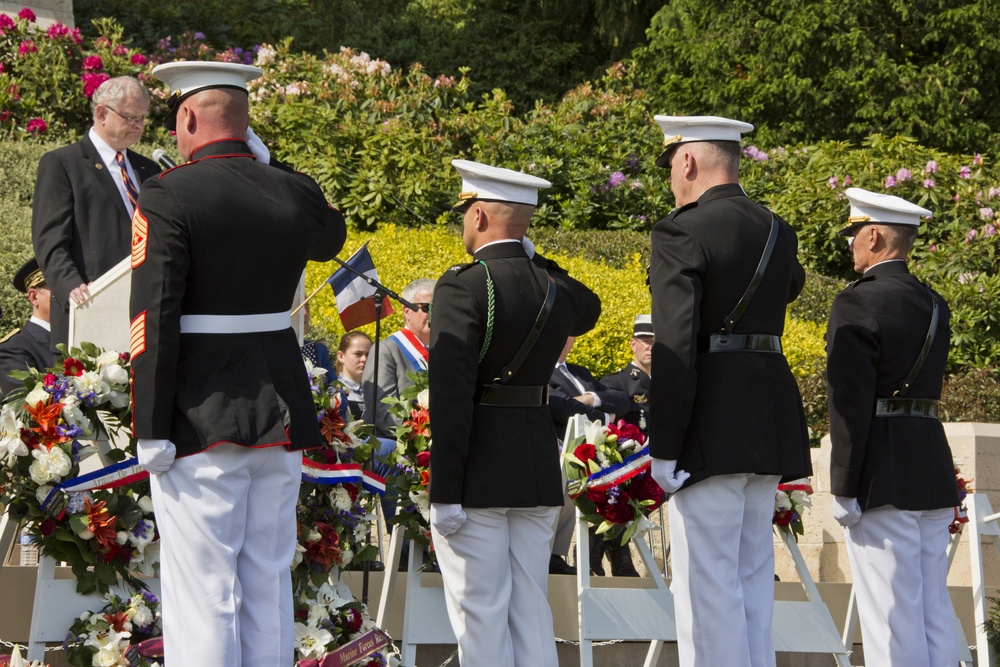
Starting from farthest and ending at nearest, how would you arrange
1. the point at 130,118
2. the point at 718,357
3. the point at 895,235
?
1. the point at 895,235
2. the point at 130,118
3. the point at 718,357

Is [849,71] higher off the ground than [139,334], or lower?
higher

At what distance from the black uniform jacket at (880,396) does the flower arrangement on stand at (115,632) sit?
2936mm

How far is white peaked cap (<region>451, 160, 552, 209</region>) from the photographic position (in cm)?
551

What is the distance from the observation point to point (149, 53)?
1848cm

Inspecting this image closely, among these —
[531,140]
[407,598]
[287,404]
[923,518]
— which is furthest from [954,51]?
[287,404]

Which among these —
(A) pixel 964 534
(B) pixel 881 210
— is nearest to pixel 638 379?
(A) pixel 964 534

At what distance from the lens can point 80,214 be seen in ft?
20.8

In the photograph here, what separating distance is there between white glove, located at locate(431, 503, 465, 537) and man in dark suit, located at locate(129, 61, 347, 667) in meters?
0.73

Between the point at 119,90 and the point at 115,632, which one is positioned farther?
the point at 119,90

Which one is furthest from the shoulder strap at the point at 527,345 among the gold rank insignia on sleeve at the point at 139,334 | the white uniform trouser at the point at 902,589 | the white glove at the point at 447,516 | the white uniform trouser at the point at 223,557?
the white uniform trouser at the point at 902,589

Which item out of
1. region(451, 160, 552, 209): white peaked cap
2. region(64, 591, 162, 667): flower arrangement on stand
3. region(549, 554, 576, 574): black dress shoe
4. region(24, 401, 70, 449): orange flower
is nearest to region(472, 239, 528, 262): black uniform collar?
region(451, 160, 552, 209): white peaked cap

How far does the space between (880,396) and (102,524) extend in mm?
3339

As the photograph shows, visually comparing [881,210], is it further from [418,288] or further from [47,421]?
[47,421]

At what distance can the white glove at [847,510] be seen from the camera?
619cm
